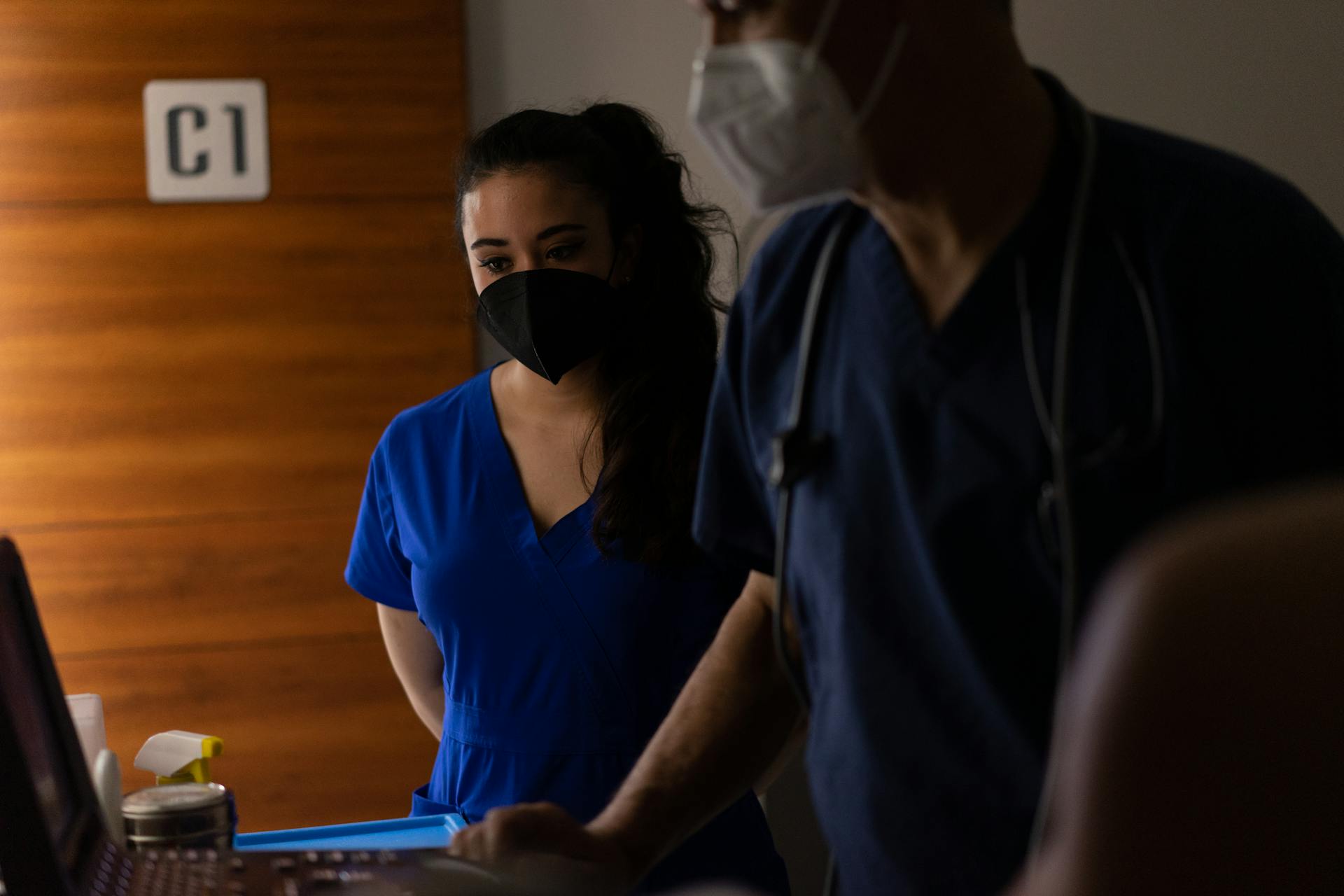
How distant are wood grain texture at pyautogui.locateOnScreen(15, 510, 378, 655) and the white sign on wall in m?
0.82

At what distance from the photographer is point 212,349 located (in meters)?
3.23

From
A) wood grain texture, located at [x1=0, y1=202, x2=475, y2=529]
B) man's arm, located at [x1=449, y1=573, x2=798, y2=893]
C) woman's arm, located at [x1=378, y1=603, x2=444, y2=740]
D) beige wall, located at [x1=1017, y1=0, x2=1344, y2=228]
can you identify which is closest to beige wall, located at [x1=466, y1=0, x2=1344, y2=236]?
beige wall, located at [x1=1017, y1=0, x2=1344, y2=228]

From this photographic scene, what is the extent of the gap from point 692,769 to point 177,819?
1.81ft

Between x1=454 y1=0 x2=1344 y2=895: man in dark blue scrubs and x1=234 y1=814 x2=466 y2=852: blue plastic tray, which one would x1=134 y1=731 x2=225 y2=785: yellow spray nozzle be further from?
x1=454 y1=0 x2=1344 y2=895: man in dark blue scrubs

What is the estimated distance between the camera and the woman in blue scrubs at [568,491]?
181cm

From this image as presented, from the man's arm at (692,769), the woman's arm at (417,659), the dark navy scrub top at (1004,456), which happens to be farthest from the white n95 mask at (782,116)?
the woman's arm at (417,659)

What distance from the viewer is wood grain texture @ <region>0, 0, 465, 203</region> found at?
312cm

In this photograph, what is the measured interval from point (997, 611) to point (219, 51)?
2.84 m

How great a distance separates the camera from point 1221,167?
37.3 inches

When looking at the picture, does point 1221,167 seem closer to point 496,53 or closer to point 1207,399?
point 1207,399

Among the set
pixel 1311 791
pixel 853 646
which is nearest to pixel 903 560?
pixel 853 646

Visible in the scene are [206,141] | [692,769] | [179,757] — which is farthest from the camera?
[206,141]

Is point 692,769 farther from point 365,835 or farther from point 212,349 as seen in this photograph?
point 212,349

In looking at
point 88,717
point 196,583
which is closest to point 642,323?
point 88,717
